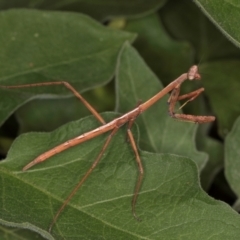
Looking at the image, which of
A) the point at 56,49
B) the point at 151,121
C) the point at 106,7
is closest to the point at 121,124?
the point at 151,121

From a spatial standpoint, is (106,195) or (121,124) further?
(121,124)

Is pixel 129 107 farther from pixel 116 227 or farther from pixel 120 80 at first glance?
pixel 116 227

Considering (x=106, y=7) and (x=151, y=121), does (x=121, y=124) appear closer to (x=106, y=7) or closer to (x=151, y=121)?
(x=151, y=121)

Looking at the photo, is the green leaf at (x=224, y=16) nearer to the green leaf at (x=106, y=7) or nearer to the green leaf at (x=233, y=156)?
the green leaf at (x=233, y=156)

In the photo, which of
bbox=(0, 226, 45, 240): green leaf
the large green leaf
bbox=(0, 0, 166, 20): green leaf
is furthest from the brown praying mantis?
bbox=(0, 0, 166, 20): green leaf

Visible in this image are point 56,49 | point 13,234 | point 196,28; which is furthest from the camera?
point 196,28

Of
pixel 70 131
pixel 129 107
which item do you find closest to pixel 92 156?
pixel 70 131

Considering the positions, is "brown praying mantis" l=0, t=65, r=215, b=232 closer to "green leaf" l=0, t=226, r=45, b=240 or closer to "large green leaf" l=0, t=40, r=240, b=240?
"large green leaf" l=0, t=40, r=240, b=240
